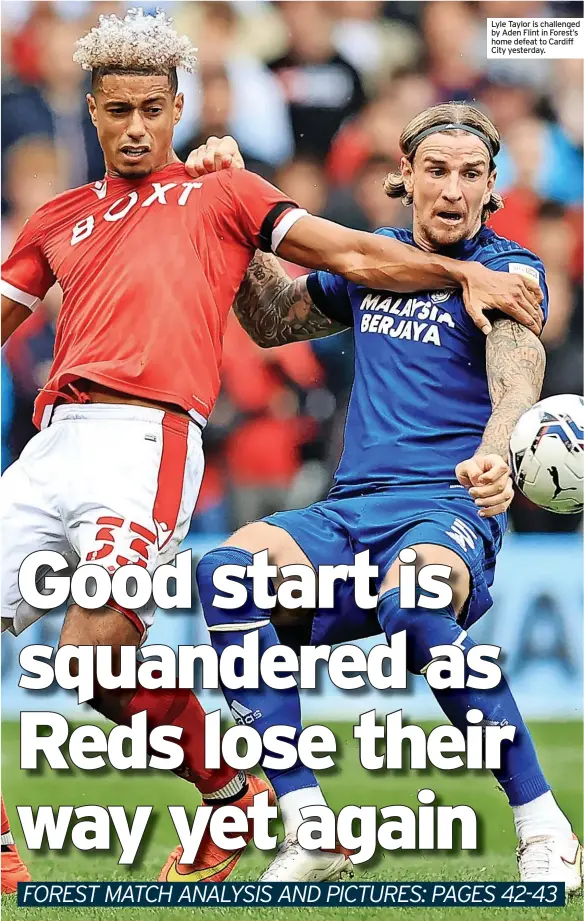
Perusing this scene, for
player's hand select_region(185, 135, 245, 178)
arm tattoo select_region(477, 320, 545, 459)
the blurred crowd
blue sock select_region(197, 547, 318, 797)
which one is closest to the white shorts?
blue sock select_region(197, 547, 318, 797)

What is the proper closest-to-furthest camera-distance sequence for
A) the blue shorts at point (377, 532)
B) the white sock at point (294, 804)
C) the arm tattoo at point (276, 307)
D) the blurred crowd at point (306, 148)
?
the white sock at point (294, 804)
the blue shorts at point (377, 532)
the arm tattoo at point (276, 307)
the blurred crowd at point (306, 148)

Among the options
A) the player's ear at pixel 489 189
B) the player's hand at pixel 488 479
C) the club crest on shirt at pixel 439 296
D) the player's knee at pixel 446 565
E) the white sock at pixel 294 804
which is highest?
the player's ear at pixel 489 189

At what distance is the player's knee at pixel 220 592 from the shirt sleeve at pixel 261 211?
41.7 inches

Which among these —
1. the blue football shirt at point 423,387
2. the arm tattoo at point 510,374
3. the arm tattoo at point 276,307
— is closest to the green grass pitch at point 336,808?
the blue football shirt at point 423,387

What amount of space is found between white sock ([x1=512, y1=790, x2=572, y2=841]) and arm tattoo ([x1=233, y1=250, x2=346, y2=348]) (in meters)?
1.78

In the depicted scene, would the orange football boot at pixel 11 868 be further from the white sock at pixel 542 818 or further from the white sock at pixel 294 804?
the white sock at pixel 542 818

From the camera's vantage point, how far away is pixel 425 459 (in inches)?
159

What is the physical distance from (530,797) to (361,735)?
26.3 inches

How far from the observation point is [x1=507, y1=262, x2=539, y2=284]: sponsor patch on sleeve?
3.99 meters

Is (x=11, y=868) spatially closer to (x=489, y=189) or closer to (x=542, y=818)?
(x=542, y=818)

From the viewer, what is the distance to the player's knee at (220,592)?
3783 mm

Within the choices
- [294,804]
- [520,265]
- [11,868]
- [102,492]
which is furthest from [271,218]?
[11,868]

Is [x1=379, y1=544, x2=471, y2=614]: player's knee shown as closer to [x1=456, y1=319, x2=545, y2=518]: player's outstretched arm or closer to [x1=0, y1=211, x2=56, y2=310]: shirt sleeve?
[x1=456, y1=319, x2=545, y2=518]: player's outstretched arm

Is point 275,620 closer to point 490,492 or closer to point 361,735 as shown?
point 361,735
